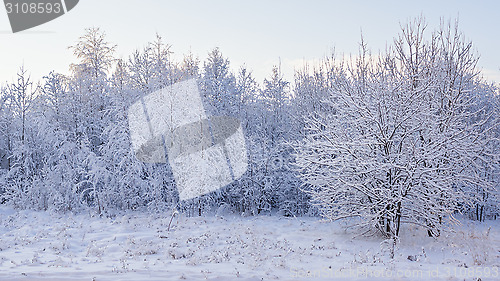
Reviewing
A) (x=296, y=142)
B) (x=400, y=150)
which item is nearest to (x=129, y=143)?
(x=296, y=142)

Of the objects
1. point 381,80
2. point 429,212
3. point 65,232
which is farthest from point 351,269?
point 65,232

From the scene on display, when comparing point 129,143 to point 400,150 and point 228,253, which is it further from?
point 400,150


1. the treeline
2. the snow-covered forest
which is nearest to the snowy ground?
the snow-covered forest

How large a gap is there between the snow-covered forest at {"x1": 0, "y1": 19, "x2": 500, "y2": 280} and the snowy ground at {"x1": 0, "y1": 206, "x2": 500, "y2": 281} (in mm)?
691

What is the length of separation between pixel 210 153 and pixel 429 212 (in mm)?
9914

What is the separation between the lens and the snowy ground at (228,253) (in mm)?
6207

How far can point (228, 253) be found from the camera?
323 inches

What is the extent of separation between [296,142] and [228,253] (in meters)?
9.85

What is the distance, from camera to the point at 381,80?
32.4ft

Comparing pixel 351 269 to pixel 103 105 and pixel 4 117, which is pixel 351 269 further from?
pixel 4 117

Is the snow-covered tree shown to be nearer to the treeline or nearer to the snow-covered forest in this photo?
the snow-covered forest

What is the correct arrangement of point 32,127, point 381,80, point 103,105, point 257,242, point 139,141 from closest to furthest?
1. point 257,242
2. point 381,80
3. point 139,141
4. point 32,127
5. point 103,105

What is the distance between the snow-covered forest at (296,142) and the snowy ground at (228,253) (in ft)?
2.27

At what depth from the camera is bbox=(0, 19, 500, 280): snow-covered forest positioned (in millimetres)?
9211
